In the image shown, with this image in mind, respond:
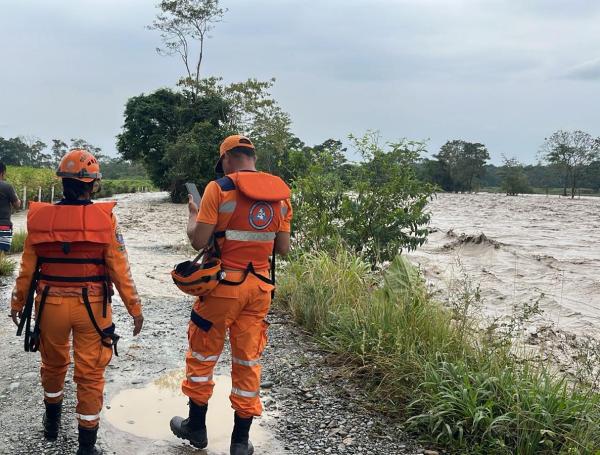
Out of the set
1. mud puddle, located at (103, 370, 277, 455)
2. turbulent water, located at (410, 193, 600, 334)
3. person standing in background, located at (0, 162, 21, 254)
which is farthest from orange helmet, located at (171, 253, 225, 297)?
person standing in background, located at (0, 162, 21, 254)

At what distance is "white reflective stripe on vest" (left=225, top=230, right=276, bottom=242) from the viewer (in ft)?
10.5

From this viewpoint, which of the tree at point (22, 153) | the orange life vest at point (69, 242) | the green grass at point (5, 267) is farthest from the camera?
the tree at point (22, 153)

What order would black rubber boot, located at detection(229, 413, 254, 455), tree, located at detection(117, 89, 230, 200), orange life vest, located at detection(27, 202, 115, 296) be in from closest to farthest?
orange life vest, located at detection(27, 202, 115, 296) < black rubber boot, located at detection(229, 413, 254, 455) < tree, located at detection(117, 89, 230, 200)

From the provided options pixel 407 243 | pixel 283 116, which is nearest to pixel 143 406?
pixel 407 243

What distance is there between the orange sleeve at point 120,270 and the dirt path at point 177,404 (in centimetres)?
98

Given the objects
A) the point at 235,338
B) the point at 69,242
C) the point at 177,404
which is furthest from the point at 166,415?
the point at 69,242

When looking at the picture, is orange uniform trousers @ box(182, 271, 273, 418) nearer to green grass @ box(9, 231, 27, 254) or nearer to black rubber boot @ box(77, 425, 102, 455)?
black rubber boot @ box(77, 425, 102, 455)

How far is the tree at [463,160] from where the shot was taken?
81812 millimetres

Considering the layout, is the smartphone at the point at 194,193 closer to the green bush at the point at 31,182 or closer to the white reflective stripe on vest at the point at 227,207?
the white reflective stripe on vest at the point at 227,207

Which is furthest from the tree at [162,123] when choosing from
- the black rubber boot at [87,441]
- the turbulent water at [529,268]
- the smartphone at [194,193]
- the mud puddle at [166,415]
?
the black rubber boot at [87,441]

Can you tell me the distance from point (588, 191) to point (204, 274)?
82063 mm

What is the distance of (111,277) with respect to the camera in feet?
10.5

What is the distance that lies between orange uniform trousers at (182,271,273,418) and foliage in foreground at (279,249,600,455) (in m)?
1.17

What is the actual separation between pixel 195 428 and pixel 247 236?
1241 millimetres
